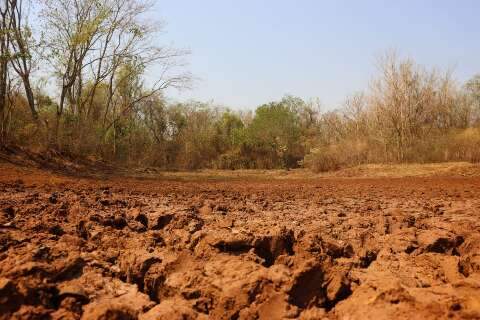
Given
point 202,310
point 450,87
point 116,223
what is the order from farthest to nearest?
1. point 450,87
2. point 116,223
3. point 202,310

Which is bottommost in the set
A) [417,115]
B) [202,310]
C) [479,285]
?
[202,310]

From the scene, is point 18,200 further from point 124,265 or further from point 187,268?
point 187,268

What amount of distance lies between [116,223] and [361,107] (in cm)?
2325

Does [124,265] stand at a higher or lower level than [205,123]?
lower

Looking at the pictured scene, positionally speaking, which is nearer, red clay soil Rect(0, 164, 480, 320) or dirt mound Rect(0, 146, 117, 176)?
red clay soil Rect(0, 164, 480, 320)

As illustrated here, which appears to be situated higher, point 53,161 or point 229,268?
point 53,161

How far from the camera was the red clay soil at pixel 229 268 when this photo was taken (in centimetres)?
248

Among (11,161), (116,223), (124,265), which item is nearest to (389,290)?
(124,265)

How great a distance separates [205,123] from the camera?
3641 centimetres

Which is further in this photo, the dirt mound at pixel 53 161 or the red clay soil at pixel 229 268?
the dirt mound at pixel 53 161

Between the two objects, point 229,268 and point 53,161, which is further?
point 53,161

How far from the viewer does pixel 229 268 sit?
3.02m

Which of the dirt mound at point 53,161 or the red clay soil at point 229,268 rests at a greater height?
the dirt mound at point 53,161

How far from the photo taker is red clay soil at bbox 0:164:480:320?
97.7 inches
